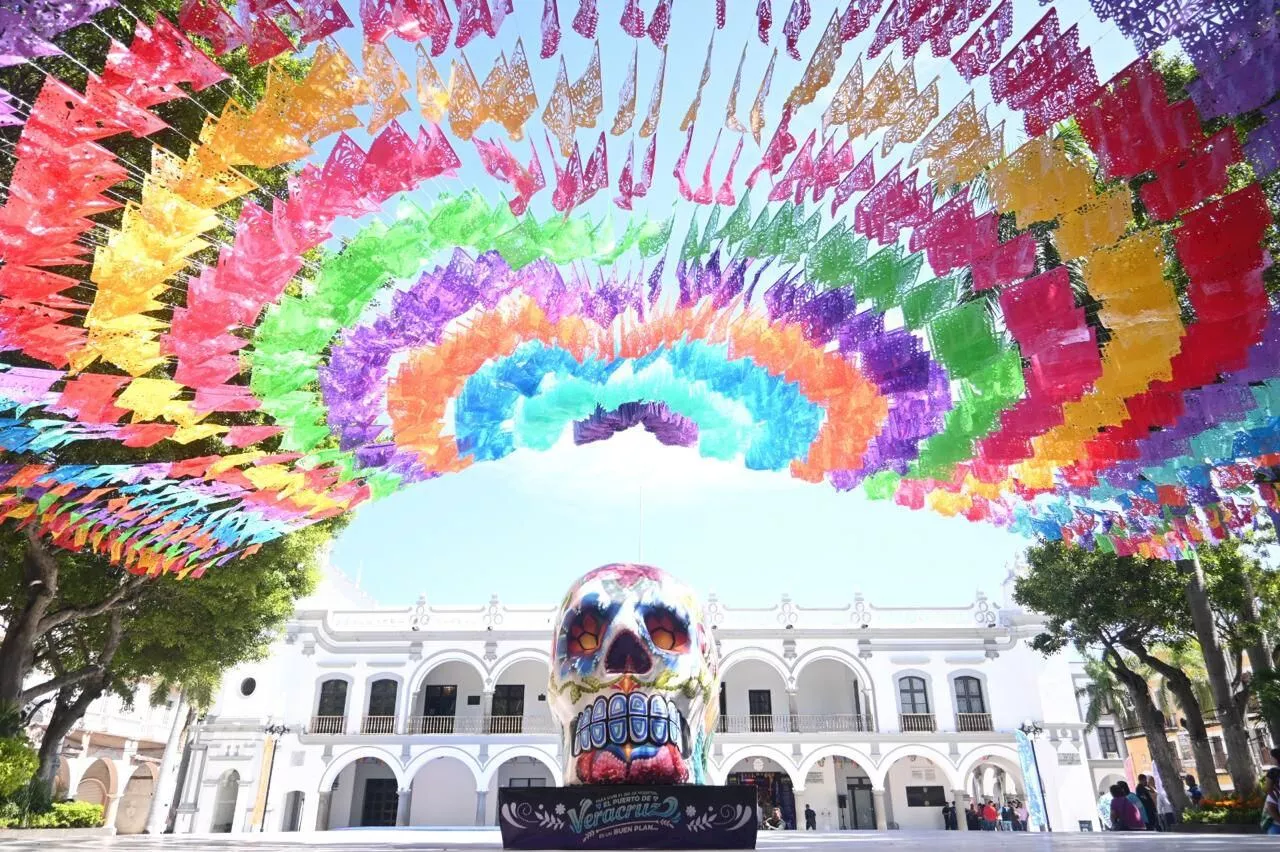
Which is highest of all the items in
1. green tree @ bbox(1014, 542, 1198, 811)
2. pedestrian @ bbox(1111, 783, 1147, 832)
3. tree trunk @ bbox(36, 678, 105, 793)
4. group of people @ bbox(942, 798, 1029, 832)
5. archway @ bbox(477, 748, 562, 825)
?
green tree @ bbox(1014, 542, 1198, 811)

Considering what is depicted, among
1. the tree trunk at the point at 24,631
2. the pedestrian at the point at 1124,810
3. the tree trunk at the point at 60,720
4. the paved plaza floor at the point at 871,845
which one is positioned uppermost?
the tree trunk at the point at 24,631

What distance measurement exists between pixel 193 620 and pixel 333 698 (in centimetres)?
1330

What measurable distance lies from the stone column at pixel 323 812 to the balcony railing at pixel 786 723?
11.4m

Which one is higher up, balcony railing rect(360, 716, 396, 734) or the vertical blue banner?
balcony railing rect(360, 716, 396, 734)

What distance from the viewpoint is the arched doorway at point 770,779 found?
77.9 ft

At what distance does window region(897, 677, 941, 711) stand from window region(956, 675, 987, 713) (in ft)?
2.90

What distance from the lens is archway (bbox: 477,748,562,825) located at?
898 inches

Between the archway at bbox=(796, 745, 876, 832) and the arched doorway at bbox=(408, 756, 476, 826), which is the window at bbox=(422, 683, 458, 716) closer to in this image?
the arched doorway at bbox=(408, 756, 476, 826)

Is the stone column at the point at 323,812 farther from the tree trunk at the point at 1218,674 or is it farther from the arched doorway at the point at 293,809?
the tree trunk at the point at 1218,674

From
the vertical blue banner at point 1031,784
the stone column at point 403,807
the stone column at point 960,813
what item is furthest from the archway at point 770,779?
the stone column at point 403,807

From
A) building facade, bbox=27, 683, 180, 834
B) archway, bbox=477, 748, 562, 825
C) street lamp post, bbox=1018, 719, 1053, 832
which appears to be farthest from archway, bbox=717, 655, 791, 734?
building facade, bbox=27, 683, 180, 834

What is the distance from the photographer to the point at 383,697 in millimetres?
23719

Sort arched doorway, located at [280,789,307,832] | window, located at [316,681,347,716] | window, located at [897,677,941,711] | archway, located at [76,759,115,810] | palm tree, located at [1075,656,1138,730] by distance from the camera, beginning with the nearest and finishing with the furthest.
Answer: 1. arched doorway, located at [280,789,307,832]
2. window, located at [897,677,941,711]
3. window, located at [316,681,347,716]
4. archway, located at [76,759,115,810]
5. palm tree, located at [1075,656,1138,730]

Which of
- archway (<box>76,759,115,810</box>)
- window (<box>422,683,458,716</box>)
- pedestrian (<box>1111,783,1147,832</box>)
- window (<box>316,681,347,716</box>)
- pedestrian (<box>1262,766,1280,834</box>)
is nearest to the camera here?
pedestrian (<box>1262,766,1280,834</box>)
